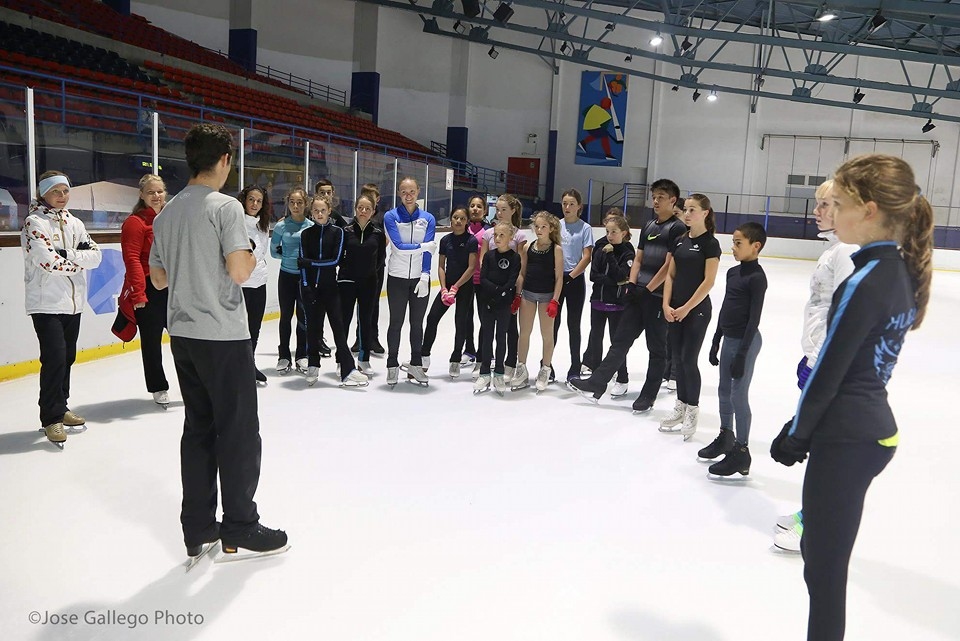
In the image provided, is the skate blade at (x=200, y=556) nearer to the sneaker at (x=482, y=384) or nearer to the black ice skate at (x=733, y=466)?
the black ice skate at (x=733, y=466)

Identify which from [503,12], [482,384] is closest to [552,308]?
[482,384]

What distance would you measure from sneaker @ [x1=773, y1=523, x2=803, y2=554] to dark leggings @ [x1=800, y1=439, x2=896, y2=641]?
1.19m

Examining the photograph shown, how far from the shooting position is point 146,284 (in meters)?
4.46

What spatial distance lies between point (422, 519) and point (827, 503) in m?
1.77

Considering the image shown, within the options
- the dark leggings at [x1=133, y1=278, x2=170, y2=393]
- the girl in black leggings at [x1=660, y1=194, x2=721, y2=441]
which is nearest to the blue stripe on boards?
the girl in black leggings at [x1=660, y1=194, x2=721, y2=441]

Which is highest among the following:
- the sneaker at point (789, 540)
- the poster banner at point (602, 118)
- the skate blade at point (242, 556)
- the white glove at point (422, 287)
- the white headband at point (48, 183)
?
the poster banner at point (602, 118)

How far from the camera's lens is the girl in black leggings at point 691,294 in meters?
4.20

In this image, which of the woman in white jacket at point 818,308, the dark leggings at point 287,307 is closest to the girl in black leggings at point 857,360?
the woman in white jacket at point 818,308

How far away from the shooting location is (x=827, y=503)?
1.75 m

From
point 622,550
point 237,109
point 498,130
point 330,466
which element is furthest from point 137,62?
point 622,550

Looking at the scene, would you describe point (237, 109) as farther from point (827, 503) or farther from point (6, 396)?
point (827, 503)

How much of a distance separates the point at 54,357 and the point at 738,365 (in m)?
3.44

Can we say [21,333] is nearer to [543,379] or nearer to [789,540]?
[543,379]

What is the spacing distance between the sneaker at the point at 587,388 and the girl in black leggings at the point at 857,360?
3.30 meters
